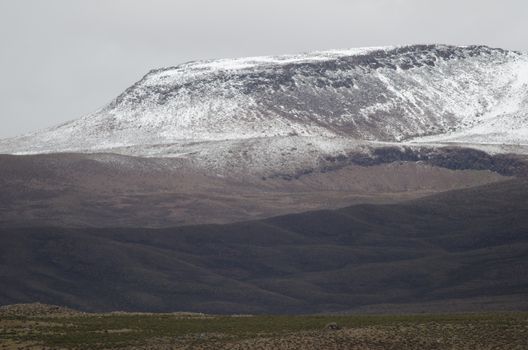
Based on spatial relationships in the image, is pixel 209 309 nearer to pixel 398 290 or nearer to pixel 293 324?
pixel 398 290

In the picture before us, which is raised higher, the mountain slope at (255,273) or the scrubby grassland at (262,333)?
the scrubby grassland at (262,333)

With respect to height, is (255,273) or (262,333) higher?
(262,333)

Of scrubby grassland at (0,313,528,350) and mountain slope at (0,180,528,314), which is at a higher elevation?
scrubby grassland at (0,313,528,350)

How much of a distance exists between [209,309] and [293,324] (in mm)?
84295

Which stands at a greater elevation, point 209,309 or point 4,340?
point 4,340

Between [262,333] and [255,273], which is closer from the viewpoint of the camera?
[262,333]

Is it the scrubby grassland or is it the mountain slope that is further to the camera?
the mountain slope

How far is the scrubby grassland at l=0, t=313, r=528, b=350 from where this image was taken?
207 feet

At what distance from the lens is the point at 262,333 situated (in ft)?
221

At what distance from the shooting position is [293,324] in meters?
72.6

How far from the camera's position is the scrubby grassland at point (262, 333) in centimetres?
6306

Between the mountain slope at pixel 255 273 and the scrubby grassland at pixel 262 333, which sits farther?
the mountain slope at pixel 255 273

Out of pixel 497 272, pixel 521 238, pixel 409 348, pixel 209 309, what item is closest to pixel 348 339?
pixel 409 348

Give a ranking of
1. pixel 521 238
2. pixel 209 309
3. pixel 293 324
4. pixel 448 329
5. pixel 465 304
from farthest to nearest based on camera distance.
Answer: pixel 521 238 < pixel 209 309 < pixel 465 304 < pixel 293 324 < pixel 448 329
